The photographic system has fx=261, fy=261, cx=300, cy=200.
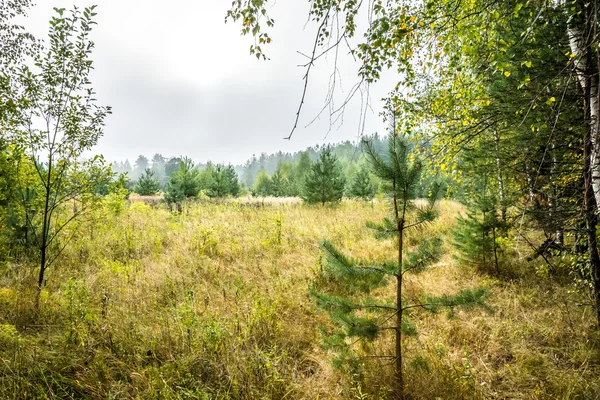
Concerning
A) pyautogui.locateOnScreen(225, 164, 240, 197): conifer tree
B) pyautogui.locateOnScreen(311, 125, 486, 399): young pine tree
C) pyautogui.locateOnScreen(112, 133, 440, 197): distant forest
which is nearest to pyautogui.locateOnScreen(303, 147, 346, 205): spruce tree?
pyautogui.locateOnScreen(112, 133, 440, 197): distant forest

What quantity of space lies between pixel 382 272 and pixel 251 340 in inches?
72.7

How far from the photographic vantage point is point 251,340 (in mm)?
3107

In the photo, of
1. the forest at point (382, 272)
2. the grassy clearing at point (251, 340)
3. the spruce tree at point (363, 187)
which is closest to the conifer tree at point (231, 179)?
the spruce tree at point (363, 187)

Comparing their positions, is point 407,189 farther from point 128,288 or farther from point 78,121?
point 78,121

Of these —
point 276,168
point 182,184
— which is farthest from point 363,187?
point 276,168

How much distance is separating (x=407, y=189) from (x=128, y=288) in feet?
14.8

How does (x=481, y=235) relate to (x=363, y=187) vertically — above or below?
below

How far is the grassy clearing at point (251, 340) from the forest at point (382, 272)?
0.02 metres

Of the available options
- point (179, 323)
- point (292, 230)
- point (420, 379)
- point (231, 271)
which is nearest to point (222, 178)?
point (292, 230)

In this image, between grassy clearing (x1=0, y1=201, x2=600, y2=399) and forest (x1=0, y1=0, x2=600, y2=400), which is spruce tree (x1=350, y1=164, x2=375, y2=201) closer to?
forest (x1=0, y1=0, x2=600, y2=400)

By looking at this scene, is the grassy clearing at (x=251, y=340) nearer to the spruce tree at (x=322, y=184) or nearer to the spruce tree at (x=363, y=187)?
the spruce tree at (x=322, y=184)

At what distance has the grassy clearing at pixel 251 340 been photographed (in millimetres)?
2402

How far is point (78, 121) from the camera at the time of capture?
416 cm

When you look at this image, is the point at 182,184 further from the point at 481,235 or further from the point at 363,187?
the point at 481,235
